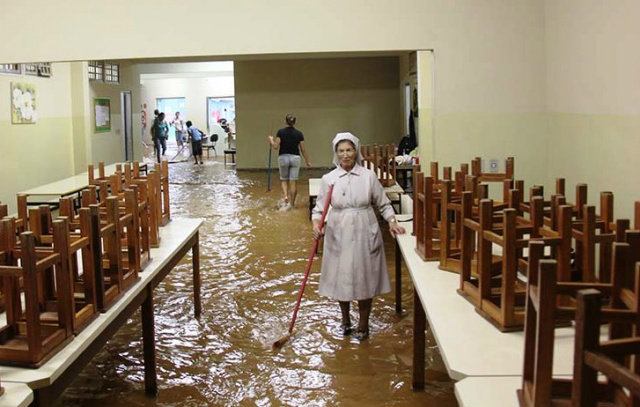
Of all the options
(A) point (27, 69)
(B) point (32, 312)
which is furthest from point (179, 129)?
(B) point (32, 312)

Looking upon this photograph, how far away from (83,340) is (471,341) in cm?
134

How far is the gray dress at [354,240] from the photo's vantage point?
158 inches

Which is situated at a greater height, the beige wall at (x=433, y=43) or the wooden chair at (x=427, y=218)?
the beige wall at (x=433, y=43)

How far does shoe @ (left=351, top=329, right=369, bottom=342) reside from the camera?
4133 millimetres

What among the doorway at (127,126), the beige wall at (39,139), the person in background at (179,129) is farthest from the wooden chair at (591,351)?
the person in background at (179,129)

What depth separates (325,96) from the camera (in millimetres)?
14750

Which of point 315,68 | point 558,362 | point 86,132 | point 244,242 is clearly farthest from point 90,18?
point 315,68

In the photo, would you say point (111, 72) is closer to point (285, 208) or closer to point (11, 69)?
point (11, 69)

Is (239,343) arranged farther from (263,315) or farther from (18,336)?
(18,336)

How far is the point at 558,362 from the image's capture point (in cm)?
193

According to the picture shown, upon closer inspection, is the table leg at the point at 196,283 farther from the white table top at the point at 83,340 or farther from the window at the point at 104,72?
the window at the point at 104,72

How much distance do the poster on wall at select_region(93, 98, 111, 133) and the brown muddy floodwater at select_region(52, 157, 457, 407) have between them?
7225 millimetres

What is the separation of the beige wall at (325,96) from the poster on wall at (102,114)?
3.06 meters

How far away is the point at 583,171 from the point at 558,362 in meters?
3.14
